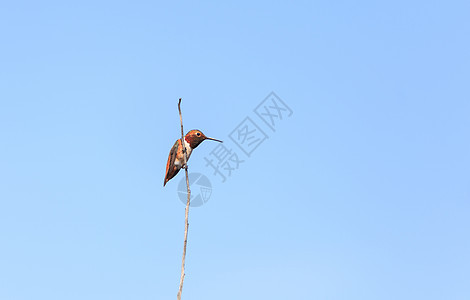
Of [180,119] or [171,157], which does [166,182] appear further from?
[180,119]

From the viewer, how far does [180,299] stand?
5020 mm

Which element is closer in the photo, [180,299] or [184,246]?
[180,299]

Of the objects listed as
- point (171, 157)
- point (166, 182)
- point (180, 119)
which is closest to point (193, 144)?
point (171, 157)

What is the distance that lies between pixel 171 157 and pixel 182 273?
27.5ft

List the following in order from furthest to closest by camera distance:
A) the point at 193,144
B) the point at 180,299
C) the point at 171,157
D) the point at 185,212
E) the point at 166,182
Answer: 1. the point at 166,182
2. the point at 171,157
3. the point at 193,144
4. the point at 185,212
5. the point at 180,299

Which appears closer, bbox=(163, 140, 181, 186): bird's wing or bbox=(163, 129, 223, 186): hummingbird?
bbox=(163, 129, 223, 186): hummingbird

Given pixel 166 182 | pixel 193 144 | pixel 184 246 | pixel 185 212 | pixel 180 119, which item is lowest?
pixel 184 246

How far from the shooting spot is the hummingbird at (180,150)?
12.1 meters

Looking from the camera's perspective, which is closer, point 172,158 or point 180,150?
point 180,150

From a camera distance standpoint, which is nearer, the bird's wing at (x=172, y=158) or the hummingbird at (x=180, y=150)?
the hummingbird at (x=180, y=150)

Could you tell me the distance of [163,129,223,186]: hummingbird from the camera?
1212 cm

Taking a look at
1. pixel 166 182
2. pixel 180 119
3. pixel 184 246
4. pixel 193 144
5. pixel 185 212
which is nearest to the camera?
pixel 184 246

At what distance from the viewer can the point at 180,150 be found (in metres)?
13.1

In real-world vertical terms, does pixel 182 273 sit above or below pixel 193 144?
below
